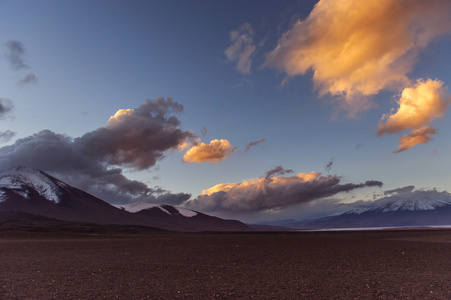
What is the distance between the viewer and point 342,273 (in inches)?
741

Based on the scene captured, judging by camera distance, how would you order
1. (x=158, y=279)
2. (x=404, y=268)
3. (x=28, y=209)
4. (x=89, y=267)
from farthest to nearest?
(x=28, y=209) < (x=89, y=267) < (x=404, y=268) < (x=158, y=279)

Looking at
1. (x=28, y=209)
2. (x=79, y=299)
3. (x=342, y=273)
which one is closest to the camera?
(x=79, y=299)

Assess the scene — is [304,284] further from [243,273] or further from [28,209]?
[28,209]

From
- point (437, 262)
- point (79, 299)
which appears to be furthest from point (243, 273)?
point (437, 262)

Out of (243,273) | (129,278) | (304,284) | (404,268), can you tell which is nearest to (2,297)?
(129,278)

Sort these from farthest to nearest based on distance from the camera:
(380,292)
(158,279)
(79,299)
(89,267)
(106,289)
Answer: (89,267)
(158,279)
(106,289)
(380,292)
(79,299)

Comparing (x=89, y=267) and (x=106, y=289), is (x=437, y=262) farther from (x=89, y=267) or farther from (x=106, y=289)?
(x=89, y=267)

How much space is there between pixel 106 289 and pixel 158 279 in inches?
118

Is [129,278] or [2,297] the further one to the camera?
[129,278]

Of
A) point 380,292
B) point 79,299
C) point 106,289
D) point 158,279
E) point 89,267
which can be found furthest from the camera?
point 89,267

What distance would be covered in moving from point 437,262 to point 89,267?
23378 millimetres

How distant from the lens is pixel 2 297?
1313cm

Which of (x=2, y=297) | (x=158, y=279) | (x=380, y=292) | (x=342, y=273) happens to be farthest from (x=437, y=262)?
(x=2, y=297)

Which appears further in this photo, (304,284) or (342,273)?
(342,273)
